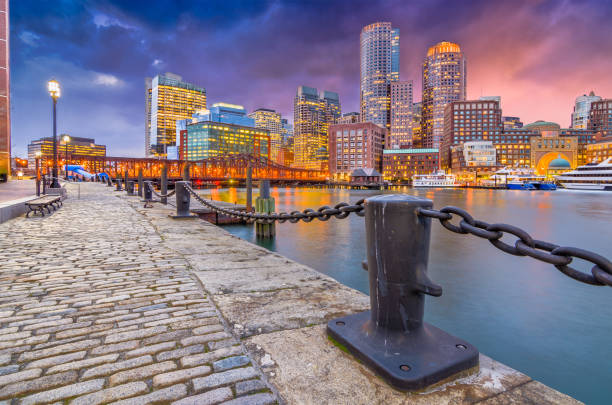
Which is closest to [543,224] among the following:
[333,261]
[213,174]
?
[333,261]

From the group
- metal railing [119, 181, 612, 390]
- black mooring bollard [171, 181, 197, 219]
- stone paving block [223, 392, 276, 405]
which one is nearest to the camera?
stone paving block [223, 392, 276, 405]

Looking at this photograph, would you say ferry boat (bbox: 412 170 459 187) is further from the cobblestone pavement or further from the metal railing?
the metal railing

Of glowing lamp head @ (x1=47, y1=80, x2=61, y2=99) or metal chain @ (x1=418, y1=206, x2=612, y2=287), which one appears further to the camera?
glowing lamp head @ (x1=47, y1=80, x2=61, y2=99)

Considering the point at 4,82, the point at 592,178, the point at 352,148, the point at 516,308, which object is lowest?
the point at 516,308

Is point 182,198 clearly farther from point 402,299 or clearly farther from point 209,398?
point 402,299

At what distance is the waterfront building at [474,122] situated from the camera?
500ft

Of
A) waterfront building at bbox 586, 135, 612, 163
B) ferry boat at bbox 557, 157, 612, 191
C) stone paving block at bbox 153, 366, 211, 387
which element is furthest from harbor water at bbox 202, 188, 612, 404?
waterfront building at bbox 586, 135, 612, 163

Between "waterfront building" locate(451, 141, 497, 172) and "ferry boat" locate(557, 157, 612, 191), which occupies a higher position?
"waterfront building" locate(451, 141, 497, 172)

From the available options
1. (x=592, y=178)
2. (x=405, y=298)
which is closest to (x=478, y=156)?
(x=592, y=178)

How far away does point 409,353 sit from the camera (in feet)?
6.77

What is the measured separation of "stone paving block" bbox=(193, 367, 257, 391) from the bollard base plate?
696 mm

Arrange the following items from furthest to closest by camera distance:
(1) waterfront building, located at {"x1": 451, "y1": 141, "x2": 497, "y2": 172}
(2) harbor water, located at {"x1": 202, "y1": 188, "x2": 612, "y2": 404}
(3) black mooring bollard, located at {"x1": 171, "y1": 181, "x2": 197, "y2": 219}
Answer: (1) waterfront building, located at {"x1": 451, "y1": 141, "x2": 497, "y2": 172} → (3) black mooring bollard, located at {"x1": 171, "y1": 181, "x2": 197, "y2": 219} → (2) harbor water, located at {"x1": 202, "y1": 188, "x2": 612, "y2": 404}

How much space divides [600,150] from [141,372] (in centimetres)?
19429

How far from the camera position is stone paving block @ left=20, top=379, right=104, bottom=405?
1852 mm
